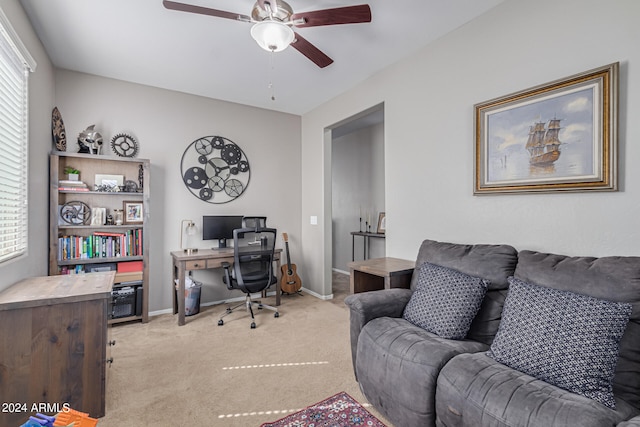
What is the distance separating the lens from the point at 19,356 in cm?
162

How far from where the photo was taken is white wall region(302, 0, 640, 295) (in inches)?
65.2

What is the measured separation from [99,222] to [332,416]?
9.64ft

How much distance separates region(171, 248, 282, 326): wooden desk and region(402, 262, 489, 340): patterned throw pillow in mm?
2280

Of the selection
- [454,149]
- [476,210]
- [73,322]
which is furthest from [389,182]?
[73,322]

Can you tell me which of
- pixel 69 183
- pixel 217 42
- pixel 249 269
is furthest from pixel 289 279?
pixel 217 42

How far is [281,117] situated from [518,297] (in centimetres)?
384

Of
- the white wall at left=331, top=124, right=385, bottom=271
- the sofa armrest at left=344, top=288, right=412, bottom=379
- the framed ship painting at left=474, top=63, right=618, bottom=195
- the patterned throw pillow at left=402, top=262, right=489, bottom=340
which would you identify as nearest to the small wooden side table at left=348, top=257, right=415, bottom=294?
the sofa armrest at left=344, top=288, right=412, bottom=379

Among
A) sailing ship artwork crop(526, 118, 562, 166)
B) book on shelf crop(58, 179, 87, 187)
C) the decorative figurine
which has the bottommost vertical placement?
book on shelf crop(58, 179, 87, 187)

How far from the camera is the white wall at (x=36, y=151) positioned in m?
2.09

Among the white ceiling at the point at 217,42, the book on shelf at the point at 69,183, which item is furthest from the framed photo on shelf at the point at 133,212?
the white ceiling at the point at 217,42

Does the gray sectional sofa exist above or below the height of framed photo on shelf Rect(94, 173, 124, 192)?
below

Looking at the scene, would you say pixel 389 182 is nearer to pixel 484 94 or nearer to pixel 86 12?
pixel 484 94

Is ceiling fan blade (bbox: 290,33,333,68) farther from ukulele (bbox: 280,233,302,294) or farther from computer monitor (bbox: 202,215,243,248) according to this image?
ukulele (bbox: 280,233,302,294)

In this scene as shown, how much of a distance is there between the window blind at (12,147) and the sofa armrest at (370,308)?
2163 mm
